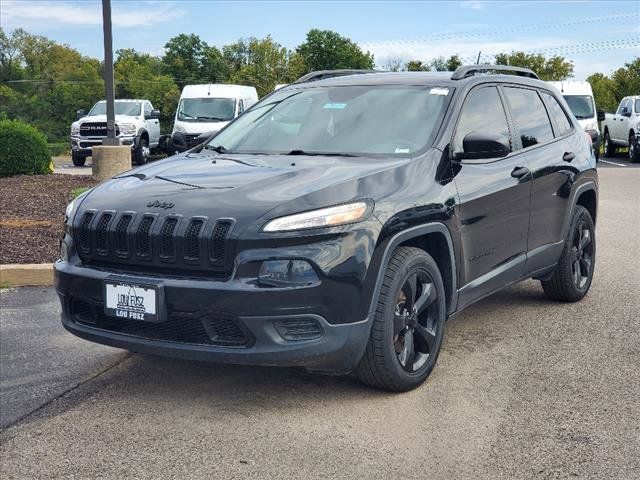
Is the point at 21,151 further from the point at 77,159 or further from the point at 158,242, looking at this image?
the point at 158,242

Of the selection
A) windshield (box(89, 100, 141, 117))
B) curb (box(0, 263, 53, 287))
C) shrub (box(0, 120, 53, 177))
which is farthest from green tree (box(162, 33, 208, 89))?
curb (box(0, 263, 53, 287))

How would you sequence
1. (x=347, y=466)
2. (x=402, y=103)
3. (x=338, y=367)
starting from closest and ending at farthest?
(x=347, y=466), (x=338, y=367), (x=402, y=103)

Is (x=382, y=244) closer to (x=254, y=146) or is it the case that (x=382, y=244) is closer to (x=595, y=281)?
(x=254, y=146)

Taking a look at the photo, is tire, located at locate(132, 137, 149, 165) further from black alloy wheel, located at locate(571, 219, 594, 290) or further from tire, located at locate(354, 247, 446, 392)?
tire, located at locate(354, 247, 446, 392)

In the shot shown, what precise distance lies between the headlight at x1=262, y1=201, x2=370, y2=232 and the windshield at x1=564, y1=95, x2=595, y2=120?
21.0 m

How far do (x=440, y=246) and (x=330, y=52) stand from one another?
87.5m

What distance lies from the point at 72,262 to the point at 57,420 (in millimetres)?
818

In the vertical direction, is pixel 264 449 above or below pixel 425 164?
below

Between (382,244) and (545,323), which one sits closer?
(382,244)

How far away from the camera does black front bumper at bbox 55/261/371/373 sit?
391 cm

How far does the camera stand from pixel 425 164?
4.69 metres

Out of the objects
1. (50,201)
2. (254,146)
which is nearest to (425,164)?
(254,146)

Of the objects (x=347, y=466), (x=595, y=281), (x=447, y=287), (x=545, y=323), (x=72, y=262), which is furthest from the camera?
(x=595, y=281)

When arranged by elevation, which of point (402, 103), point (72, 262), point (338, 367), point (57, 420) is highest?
point (402, 103)
